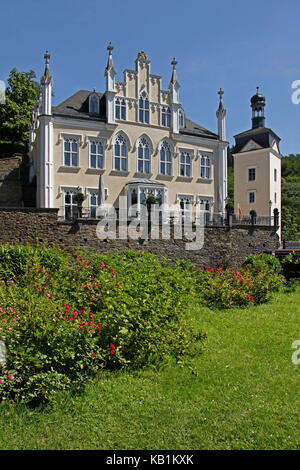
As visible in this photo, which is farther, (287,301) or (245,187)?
(245,187)

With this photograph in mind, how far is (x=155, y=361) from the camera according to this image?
25.3ft

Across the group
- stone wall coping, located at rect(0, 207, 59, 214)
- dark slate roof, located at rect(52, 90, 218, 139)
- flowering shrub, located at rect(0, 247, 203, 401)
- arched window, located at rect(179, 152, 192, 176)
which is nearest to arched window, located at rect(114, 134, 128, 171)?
dark slate roof, located at rect(52, 90, 218, 139)

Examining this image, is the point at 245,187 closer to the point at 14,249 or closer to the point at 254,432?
the point at 14,249

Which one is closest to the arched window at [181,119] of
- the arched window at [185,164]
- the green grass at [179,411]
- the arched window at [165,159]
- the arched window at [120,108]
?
the arched window at [185,164]

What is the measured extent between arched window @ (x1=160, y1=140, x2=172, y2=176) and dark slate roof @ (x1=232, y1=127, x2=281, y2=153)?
48.0 ft

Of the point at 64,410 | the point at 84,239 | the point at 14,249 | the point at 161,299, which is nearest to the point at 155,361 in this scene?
the point at 161,299

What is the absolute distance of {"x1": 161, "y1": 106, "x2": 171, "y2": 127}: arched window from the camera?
97.3 ft

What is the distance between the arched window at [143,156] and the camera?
2869 cm

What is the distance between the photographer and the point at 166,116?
29812 millimetres

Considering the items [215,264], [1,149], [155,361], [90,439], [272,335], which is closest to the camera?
[90,439]

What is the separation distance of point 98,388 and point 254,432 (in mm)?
2582

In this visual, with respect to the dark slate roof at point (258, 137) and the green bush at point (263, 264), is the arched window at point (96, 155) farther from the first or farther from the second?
the dark slate roof at point (258, 137)

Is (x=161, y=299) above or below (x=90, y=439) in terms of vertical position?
above

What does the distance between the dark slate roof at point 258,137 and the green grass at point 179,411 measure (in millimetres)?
35070
